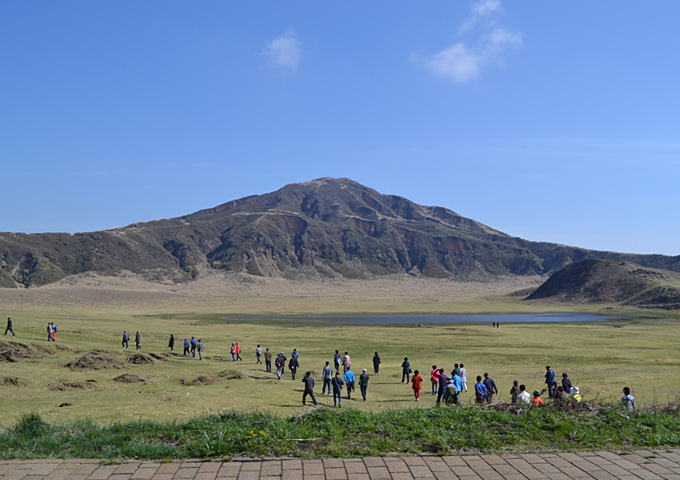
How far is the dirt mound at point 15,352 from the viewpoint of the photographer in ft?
92.5

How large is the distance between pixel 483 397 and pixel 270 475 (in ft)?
36.5

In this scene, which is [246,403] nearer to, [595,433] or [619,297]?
[595,433]

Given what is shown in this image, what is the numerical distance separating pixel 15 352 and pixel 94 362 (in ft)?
14.8

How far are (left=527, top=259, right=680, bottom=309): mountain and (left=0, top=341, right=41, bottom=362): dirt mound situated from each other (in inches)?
4941

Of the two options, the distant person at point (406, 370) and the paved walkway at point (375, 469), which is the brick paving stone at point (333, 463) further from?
the distant person at point (406, 370)

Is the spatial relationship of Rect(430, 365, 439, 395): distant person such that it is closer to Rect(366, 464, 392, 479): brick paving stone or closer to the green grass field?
the green grass field

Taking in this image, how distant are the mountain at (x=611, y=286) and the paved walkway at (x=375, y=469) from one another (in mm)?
126392

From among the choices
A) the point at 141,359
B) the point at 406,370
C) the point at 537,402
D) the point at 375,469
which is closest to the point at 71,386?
the point at 141,359

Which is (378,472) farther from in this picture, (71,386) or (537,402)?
(71,386)

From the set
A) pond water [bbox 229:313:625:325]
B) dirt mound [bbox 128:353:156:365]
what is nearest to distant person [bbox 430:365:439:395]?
dirt mound [bbox 128:353:156:365]

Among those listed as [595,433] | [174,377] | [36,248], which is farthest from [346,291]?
[595,433]

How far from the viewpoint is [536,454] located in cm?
1002

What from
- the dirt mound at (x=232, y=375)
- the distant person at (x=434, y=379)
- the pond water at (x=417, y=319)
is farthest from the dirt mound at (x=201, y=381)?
the pond water at (x=417, y=319)

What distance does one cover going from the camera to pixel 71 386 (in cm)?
2292
